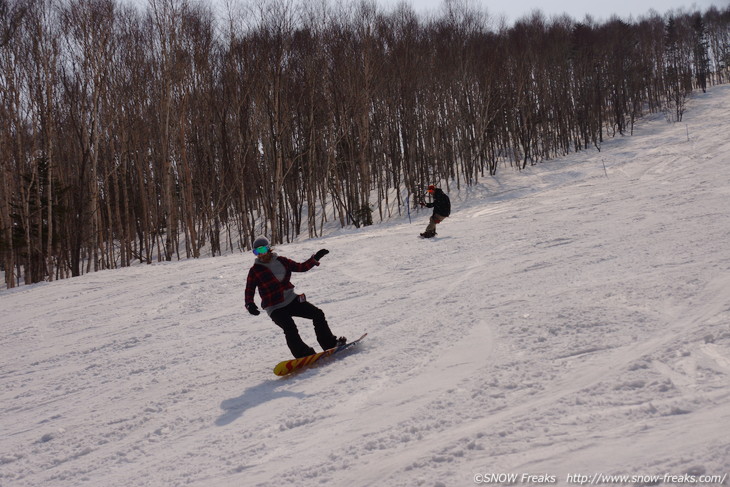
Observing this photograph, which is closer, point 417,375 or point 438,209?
point 417,375

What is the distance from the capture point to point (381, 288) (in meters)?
9.43

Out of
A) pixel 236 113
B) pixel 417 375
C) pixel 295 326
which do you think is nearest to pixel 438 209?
pixel 295 326

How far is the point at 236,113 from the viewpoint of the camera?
24.1 metres

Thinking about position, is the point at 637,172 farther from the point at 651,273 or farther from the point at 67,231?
the point at 67,231

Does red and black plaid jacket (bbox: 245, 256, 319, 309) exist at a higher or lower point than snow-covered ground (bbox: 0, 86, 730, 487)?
higher

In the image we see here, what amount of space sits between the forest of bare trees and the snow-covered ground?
1152cm

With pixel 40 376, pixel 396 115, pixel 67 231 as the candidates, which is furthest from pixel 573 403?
pixel 396 115

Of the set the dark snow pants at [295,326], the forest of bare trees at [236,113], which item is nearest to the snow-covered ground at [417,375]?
the dark snow pants at [295,326]

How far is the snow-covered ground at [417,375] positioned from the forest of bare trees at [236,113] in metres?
11.5

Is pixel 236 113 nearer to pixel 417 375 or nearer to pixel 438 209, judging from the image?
pixel 438 209

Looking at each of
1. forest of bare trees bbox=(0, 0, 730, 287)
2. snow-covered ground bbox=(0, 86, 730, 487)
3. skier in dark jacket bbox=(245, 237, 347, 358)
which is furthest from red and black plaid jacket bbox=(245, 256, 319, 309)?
forest of bare trees bbox=(0, 0, 730, 287)

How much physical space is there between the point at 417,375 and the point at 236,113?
2165 cm

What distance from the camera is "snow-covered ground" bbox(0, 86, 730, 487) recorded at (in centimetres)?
330

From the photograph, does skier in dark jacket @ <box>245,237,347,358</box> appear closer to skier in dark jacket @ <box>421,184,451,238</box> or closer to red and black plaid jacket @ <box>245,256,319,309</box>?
red and black plaid jacket @ <box>245,256,319,309</box>
